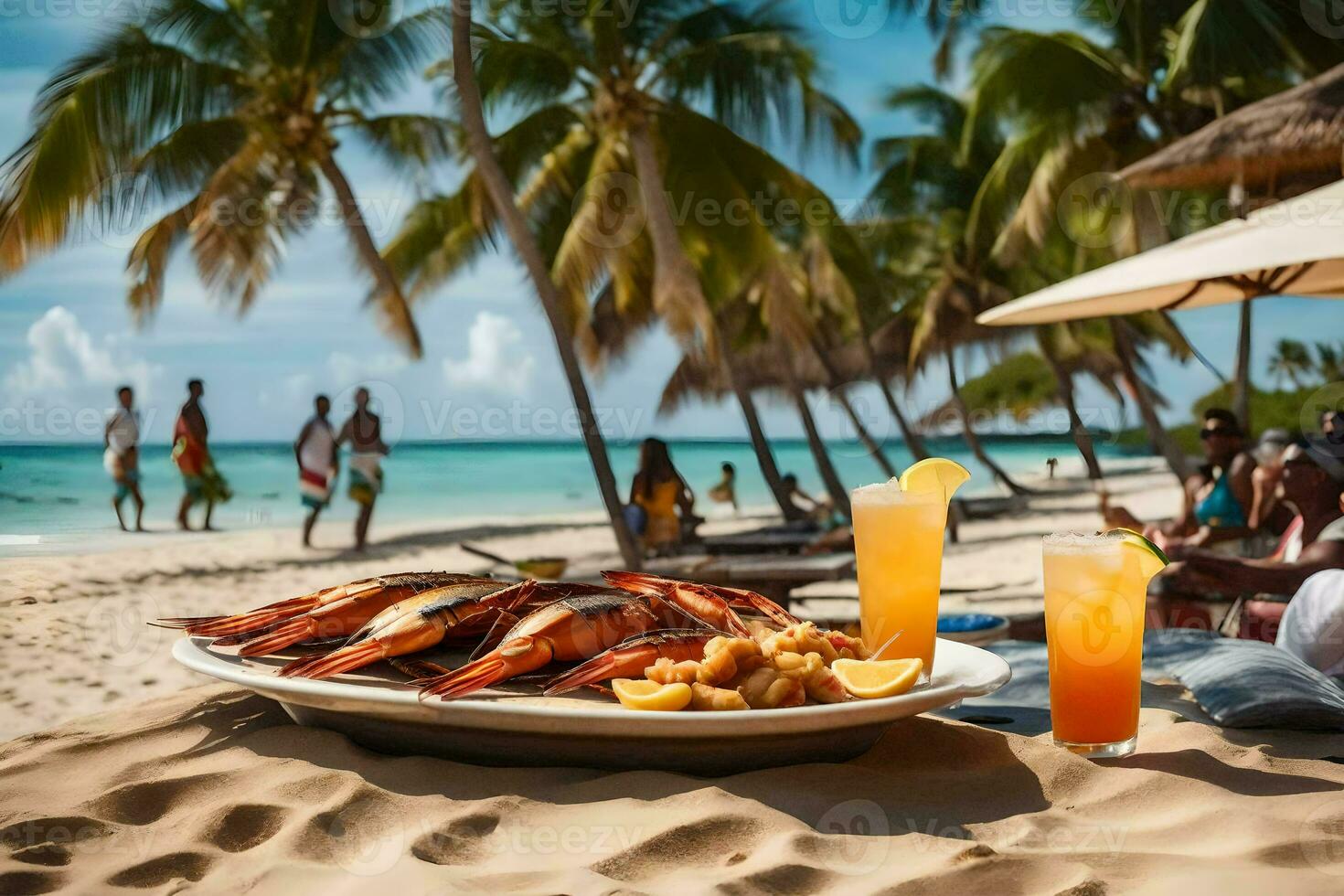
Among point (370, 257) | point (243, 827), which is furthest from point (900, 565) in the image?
point (370, 257)

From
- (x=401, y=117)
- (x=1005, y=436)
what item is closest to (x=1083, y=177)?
(x=401, y=117)

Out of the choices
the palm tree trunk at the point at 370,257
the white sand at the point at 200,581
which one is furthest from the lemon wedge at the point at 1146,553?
the palm tree trunk at the point at 370,257

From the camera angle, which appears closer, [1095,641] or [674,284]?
[1095,641]

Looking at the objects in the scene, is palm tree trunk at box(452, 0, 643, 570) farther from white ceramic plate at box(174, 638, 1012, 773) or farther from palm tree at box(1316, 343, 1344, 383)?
palm tree at box(1316, 343, 1344, 383)

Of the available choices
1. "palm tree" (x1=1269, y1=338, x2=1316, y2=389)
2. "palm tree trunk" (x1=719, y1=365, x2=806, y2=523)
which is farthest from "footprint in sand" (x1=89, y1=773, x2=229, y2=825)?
"palm tree" (x1=1269, y1=338, x2=1316, y2=389)

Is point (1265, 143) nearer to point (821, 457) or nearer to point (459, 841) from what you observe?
point (821, 457)

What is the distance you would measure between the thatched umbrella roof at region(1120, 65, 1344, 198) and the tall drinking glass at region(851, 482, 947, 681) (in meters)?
9.02

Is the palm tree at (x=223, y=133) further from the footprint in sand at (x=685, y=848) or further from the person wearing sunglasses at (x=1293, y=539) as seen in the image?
the footprint in sand at (x=685, y=848)

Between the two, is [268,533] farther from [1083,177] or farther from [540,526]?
[1083,177]

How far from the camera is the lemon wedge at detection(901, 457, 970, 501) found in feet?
6.44

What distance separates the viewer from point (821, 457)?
1692cm

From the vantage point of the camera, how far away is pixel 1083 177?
1424 centimetres

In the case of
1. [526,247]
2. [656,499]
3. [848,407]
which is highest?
[526,247]

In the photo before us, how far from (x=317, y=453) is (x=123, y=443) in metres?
2.14
